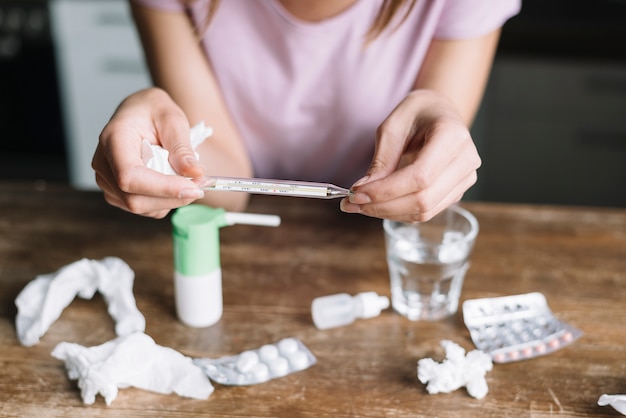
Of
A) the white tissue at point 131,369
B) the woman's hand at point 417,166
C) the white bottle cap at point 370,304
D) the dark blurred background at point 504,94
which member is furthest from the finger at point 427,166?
the dark blurred background at point 504,94

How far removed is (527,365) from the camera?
83 centimetres

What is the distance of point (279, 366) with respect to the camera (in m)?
0.82

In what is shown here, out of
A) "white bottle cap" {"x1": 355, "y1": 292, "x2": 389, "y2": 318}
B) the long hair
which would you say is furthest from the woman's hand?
the long hair

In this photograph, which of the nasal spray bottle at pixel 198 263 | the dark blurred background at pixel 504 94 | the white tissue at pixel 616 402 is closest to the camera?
the white tissue at pixel 616 402

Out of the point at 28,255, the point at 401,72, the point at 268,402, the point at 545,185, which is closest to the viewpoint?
the point at 268,402

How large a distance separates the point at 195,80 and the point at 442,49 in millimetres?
386

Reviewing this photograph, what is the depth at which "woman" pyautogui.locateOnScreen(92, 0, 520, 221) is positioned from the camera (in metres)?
1.07

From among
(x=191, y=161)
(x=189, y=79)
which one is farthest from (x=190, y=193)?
(x=189, y=79)

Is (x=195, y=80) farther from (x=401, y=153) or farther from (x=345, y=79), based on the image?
(x=401, y=153)

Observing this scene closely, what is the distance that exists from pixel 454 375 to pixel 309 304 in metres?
0.23

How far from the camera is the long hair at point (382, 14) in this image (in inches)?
42.6

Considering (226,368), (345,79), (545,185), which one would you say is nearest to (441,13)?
(345,79)

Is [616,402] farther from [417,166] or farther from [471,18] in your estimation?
[471,18]

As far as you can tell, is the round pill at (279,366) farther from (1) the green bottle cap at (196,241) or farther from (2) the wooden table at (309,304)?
(1) the green bottle cap at (196,241)
